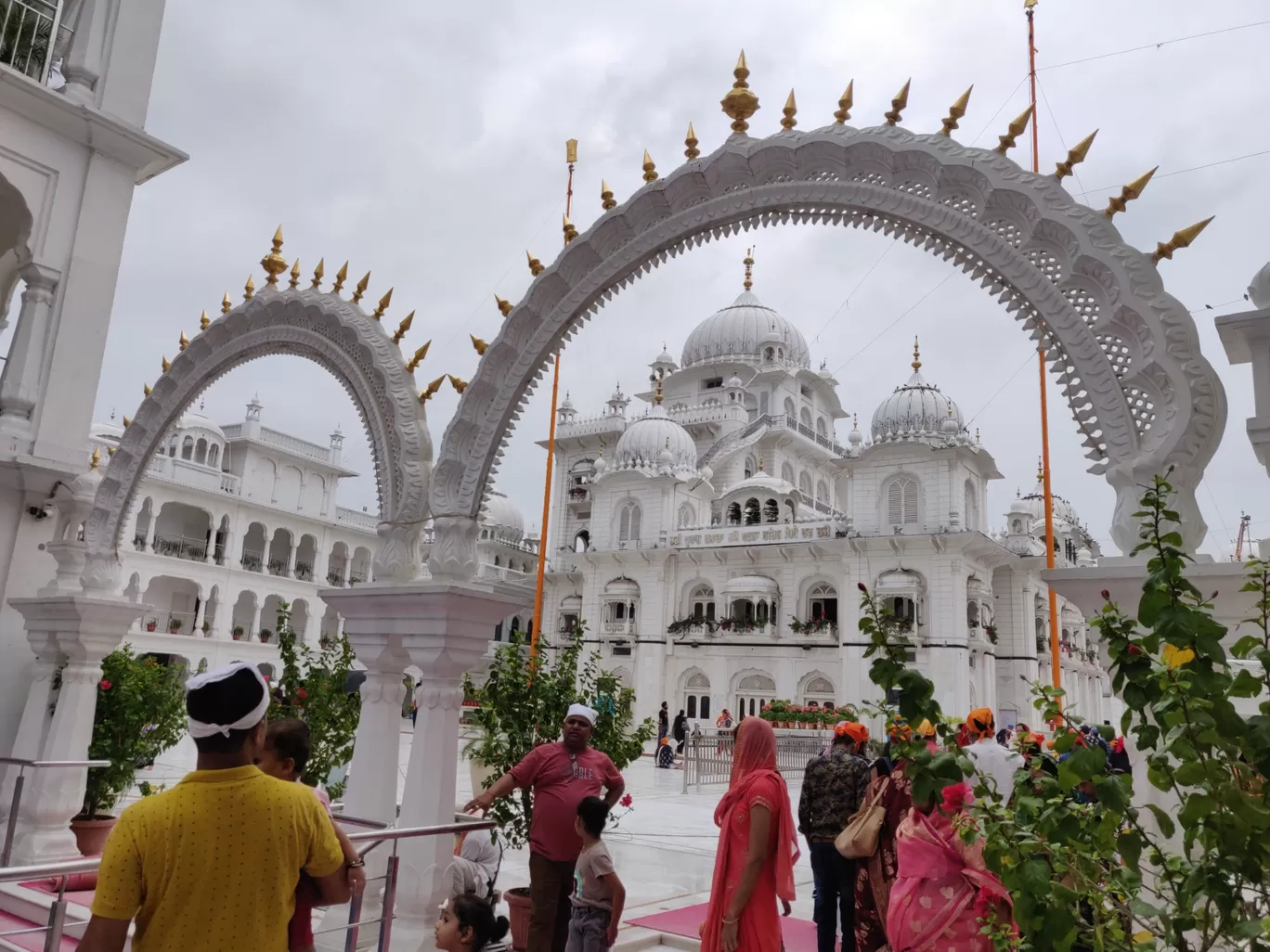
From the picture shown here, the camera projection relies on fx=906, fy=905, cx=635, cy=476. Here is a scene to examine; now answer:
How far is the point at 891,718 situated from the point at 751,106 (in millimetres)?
3977

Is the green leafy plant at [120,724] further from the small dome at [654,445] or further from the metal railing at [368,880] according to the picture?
the small dome at [654,445]

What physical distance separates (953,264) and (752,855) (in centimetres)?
288

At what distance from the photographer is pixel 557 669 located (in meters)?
6.61

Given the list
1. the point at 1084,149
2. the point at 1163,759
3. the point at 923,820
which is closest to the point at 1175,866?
the point at 1163,759

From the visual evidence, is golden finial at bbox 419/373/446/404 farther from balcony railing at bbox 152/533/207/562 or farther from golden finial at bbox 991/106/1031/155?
balcony railing at bbox 152/533/207/562

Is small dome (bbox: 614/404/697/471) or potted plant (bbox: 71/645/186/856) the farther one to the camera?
small dome (bbox: 614/404/697/471)

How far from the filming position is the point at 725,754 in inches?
744

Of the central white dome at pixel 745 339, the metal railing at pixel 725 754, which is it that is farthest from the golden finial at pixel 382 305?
the central white dome at pixel 745 339

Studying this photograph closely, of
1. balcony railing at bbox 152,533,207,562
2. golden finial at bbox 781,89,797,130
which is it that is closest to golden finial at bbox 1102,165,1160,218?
golden finial at bbox 781,89,797,130

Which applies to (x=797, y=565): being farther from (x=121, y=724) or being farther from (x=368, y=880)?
(x=368, y=880)

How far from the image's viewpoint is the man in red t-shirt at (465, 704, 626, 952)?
443 centimetres

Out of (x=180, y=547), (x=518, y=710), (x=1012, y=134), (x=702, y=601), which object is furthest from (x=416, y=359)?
(x=180, y=547)

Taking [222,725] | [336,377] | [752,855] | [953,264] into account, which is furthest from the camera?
[336,377]

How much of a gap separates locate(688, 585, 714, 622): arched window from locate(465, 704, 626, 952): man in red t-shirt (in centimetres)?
2660
